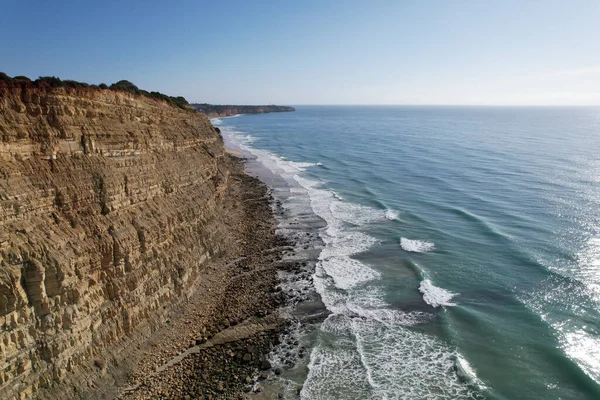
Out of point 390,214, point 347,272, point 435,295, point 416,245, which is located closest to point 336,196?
point 390,214

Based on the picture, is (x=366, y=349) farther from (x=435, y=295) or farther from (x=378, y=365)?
(x=435, y=295)

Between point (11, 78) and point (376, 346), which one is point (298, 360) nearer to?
point (376, 346)

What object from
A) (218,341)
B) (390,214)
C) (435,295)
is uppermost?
(390,214)

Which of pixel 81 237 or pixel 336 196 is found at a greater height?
pixel 81 237

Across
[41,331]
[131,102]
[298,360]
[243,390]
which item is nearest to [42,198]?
[41,331]

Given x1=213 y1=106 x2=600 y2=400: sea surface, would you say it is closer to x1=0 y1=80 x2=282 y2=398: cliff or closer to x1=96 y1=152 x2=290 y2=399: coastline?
x1=96 y1=152 x2=290 y2=399: coastline

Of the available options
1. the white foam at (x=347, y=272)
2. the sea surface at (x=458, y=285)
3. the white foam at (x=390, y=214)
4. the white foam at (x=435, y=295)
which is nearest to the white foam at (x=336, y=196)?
the sea surface at (x=458, y=285)

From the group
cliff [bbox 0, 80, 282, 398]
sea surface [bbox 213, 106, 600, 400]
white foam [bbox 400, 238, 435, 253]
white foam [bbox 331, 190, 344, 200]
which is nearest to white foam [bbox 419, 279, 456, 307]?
sea surface [bbox 213, 106, 600, 400]
